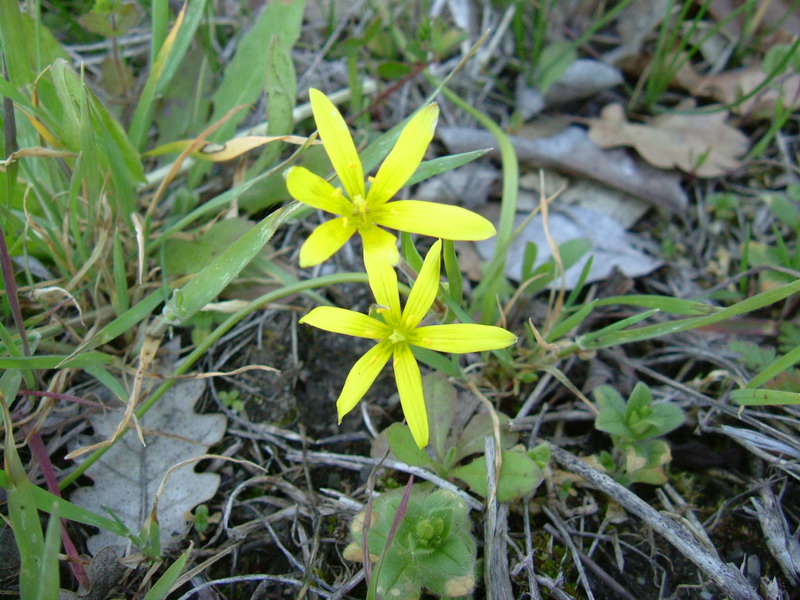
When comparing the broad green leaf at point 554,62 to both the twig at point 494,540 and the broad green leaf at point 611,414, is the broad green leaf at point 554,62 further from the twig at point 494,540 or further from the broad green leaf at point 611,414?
the twig at point 494,540

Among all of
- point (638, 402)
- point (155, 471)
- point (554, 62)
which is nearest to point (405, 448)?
point (638, 402)

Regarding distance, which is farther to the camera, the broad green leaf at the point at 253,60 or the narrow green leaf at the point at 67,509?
the broad green leaf at the point at 253,60

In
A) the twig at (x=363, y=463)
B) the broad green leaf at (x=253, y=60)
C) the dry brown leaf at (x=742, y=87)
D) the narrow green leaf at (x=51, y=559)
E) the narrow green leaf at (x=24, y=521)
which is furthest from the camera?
the dry brown leaf at (x=742, y=87)

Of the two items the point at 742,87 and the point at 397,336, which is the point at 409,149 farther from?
the point at 742,87

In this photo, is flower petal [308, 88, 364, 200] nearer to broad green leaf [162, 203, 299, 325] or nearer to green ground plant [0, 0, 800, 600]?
green ground plant [0, 0, 800, 600]

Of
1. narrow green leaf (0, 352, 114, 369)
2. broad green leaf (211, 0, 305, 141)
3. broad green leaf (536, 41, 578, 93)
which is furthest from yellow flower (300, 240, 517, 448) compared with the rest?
broad green leaf (536, 41, 578, 93)

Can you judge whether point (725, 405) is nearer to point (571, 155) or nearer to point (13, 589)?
point (571, 155)

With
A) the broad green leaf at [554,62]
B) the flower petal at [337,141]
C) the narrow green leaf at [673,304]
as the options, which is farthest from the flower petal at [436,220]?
the broad green leaf at [554,62]
